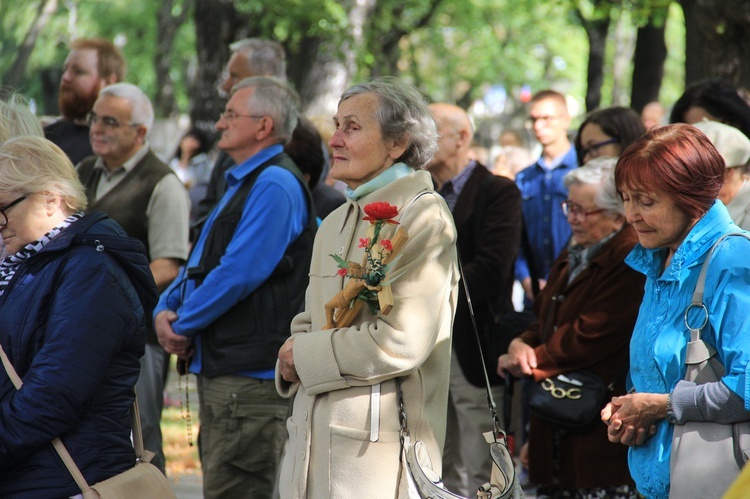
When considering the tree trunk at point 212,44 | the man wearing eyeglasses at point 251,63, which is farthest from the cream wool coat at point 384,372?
the tree trunk at point 212,44

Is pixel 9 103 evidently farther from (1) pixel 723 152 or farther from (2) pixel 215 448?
(1) pixel 723 152

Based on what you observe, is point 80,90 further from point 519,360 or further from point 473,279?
point 519,360

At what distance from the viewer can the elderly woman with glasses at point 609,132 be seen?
6.14 m

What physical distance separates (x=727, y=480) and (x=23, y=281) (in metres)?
2.44

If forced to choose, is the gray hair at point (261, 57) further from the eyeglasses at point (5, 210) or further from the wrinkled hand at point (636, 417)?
the wrinkled hand at point (636, 417)

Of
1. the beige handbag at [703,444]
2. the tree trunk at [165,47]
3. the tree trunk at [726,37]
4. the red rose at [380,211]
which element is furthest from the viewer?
the tree trunk at [165,47]

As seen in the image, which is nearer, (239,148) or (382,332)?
(382,332)

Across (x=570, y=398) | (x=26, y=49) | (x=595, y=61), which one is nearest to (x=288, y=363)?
(x=570, y=398)

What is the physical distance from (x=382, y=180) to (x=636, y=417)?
127cm

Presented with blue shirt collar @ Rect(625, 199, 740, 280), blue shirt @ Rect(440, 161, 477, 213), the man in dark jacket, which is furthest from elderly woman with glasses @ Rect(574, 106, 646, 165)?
blue shirt collar @ Rect(625, 199, 740, 280)

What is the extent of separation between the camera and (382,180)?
3936mm

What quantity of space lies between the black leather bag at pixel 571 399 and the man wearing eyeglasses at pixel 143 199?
2294 millimetres

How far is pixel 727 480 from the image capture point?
3186mm

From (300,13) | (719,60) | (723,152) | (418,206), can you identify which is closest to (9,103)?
(418,206)
